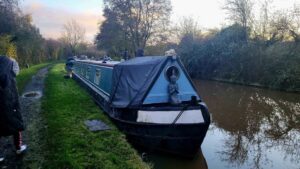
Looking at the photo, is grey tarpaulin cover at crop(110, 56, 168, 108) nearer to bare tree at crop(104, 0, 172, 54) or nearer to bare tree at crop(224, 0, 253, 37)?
bare tree at crop(224, 0, 253, 37)

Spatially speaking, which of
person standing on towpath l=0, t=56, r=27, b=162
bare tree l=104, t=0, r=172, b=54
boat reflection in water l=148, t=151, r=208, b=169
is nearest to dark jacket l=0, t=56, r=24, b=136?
person standing on towpath l=0, t=56, r=27, b=162

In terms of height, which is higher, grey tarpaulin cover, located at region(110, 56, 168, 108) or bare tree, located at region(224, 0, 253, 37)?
bare tree, located at region(224, 0, 253, 37)

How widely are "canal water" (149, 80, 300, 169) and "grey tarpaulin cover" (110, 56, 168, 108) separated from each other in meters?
1.37

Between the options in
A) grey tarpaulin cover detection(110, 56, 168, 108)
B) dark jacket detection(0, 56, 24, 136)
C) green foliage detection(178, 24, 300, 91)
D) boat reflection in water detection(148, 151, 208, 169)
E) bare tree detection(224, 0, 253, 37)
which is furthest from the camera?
bare tree detection(224, 0, 253, 37)

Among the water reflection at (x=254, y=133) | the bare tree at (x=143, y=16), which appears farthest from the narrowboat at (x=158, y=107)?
the bare tree at (x=143, y=16)

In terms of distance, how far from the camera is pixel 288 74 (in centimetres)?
1473

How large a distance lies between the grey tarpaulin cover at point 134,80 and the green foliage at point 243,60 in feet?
34.8

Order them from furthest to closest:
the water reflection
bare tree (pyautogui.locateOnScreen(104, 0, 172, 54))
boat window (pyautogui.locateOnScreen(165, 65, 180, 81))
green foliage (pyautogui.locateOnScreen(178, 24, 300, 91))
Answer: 1. bare tree (pyautogui.locateOnScreen(104, 0, 172, 54))
2. green foliage (pyautogui.locateOnScreen(178, 24, 300, 91))
3. boat window (pyautogui.locateOnScreen(165, 65, 180, 81))
4. the water reflection

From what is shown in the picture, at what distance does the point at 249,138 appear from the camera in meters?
7.35

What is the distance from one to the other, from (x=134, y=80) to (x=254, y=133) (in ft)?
12.6

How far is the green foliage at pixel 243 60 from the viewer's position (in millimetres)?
15258

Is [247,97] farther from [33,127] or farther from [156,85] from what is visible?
[33,127]

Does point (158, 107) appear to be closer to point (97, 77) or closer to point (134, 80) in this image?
point (134, 80)

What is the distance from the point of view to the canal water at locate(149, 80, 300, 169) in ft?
19.0
